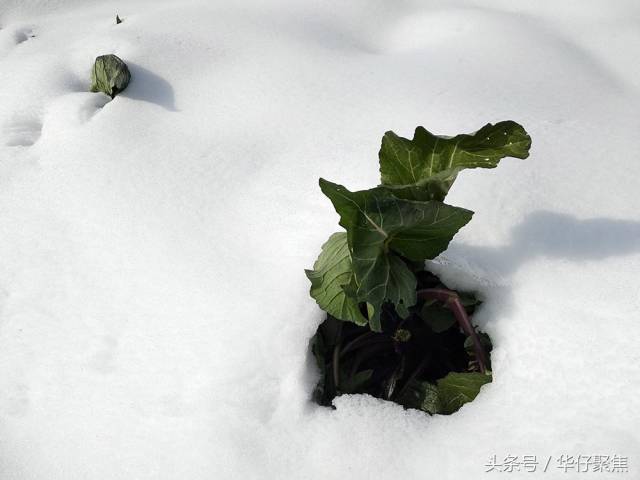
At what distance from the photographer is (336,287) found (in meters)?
1.07

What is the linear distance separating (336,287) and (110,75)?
38.4 inches

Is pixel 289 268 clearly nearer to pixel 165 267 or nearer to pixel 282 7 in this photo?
pixel 165 267

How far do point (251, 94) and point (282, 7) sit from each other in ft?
1.60

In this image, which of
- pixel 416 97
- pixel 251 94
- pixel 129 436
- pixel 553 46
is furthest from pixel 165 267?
pixel 553 46

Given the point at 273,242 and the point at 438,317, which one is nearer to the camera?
the point at 438,317

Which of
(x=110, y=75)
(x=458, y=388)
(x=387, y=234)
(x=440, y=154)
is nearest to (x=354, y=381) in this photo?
(x=458, y=388)

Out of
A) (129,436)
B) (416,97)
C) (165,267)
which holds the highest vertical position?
(416,97)

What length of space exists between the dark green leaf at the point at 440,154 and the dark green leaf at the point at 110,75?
0.89 metres

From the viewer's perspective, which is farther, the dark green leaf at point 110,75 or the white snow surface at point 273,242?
the dark green leaf at point 110,75

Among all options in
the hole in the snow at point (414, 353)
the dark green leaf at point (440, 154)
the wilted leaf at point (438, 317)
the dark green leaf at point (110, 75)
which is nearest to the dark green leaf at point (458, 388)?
the hole in the snow at point (414, 353)

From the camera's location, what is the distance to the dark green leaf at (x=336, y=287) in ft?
3.50

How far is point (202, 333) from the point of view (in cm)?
117

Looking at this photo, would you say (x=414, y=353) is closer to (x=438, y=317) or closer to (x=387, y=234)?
(x=438, y=317)

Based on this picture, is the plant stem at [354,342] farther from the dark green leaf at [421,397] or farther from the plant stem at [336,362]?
the dark green leaf at [421,397]
